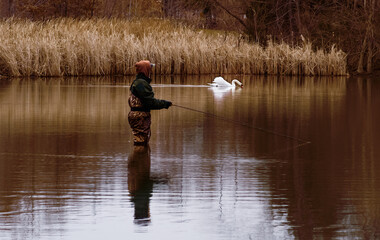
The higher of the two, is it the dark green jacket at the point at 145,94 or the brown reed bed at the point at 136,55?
the brown reed bed at the point at 136,55

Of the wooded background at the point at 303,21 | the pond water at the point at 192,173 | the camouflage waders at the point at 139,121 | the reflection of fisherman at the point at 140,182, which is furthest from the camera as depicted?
the wooded background at the point at 303,21

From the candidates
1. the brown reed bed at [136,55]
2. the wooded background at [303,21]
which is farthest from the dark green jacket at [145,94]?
the wooded background at [303,21]

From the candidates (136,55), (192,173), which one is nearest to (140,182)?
(192,173)

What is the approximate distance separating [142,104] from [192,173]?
8.11 ft

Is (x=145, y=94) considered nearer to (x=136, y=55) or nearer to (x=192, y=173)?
(x=192, y=173)

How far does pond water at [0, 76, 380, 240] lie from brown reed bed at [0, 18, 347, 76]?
1103cm

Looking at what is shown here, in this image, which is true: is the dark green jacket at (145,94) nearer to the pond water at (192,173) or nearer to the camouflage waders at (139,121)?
the camouflage waders at (139,121)

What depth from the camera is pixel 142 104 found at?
11562 mm

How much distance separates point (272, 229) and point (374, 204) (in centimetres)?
141

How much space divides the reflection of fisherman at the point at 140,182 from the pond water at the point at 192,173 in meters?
0.01

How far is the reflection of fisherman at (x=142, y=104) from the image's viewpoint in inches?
449

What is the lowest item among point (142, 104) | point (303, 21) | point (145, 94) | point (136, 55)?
point (142, 104)

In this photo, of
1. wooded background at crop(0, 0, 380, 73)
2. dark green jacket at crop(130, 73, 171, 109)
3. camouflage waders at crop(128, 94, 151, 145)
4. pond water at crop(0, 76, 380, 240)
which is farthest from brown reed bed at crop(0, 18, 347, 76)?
dark green jacket at crop(130, 73, 171, 109)

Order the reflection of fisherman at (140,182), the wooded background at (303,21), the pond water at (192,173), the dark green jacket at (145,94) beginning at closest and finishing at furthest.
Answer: the pond water at (192,173)
the reflection of fisherman at (140,182)
the dark green jacket at (145,94)
the wooded background at (303,21)
